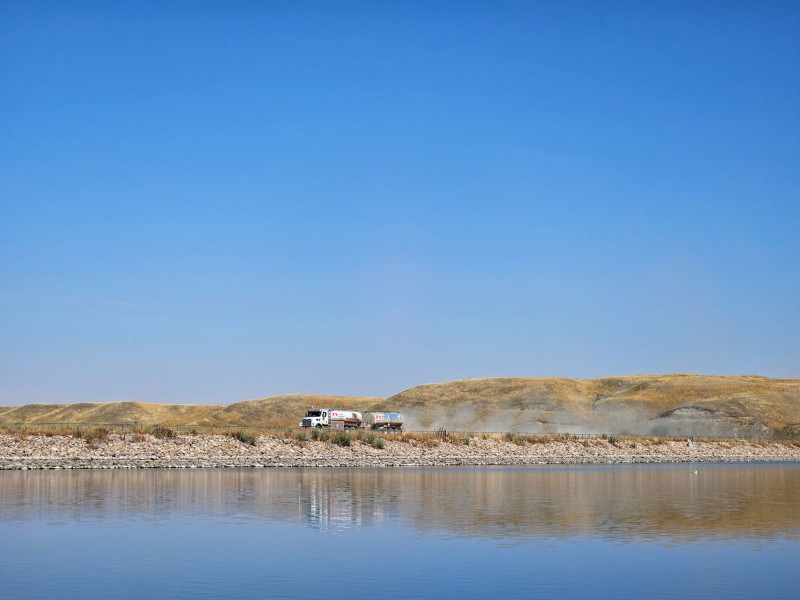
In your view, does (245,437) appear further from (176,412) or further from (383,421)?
(176,412)

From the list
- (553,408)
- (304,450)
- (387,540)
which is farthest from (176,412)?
(387,540)

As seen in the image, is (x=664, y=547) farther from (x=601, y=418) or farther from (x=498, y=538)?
(x=601, y=418)

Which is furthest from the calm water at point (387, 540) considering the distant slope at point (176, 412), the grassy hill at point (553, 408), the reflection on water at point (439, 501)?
the distant slope at point (176, 412)

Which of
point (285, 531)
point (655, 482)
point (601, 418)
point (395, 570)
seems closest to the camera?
point (395, 570)

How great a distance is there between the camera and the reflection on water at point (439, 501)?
23828mm

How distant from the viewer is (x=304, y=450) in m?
55.1

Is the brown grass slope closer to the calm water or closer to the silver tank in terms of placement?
the silver tank

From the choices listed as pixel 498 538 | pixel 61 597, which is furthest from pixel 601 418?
pixel 61 597

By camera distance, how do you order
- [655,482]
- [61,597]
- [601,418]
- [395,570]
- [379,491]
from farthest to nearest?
1. [601,418]
2. [655,482]
3. [379,491]
4. [395,570]
5. [61,597]

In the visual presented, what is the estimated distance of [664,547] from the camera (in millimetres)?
20250

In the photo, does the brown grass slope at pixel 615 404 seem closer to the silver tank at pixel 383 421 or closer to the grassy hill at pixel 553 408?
Result: the grassy hill at pixel 553 408

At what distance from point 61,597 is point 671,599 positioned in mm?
9783

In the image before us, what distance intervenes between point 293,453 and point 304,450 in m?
0.98

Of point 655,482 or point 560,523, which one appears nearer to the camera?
point 560,523
